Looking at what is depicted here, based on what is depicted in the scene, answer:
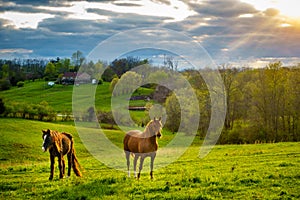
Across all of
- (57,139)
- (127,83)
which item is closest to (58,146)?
(57,139)

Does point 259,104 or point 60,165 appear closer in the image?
point 60,165

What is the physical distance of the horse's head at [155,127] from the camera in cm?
1385

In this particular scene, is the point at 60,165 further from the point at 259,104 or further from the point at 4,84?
the point at 4,84

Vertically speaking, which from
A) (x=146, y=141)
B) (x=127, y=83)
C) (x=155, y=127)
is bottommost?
(x=146, y=141)

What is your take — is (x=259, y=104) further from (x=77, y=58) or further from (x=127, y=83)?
(x=77, y=58)

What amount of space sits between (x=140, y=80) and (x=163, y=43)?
4200 millimetres

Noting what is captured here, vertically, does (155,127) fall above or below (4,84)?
below

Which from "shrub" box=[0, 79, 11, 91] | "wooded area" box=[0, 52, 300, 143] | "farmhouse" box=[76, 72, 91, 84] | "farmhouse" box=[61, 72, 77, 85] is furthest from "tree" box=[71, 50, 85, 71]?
"farmhouse" box=[76, 72, 91, 84]

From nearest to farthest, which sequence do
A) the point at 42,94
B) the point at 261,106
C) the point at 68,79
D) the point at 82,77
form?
the point at 82,77, the point at 261,106, the point at 42,94, the point at 68,79

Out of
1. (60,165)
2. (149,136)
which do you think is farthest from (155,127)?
(60,165)

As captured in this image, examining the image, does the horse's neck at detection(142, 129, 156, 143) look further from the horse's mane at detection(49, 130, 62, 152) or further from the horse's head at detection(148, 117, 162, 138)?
the horse's mane at detection(49, 130, 62, 152)

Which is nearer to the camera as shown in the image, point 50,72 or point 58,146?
point 58,146

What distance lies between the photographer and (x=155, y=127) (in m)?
13.9

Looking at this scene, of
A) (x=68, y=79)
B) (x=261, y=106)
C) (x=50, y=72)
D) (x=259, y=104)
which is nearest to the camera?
(x=261, y=106)
